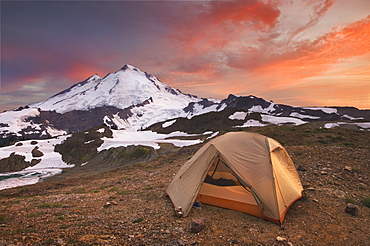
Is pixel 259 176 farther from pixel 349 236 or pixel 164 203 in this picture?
pixel 164 203

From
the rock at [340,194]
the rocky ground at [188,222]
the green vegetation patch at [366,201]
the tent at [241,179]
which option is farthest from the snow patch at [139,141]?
the green vegetation patch at [366,201]

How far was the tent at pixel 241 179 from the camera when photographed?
696cm

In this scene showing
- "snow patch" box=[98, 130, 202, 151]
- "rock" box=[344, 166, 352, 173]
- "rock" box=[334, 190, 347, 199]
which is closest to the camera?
"rock" box=[334, 190, 347, 199]

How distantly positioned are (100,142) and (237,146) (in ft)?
215

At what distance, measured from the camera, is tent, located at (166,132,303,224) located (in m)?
6.96

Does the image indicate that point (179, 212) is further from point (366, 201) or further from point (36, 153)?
point (36, 153)

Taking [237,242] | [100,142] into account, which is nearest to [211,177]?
[237,242]

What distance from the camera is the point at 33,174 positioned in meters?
50.8

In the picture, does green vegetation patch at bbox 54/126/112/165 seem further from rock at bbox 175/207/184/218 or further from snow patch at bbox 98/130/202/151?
rock at bbox 175/207/184/218

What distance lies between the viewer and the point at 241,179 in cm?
730

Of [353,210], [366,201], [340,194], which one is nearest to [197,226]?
[353,210]

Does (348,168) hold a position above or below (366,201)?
above

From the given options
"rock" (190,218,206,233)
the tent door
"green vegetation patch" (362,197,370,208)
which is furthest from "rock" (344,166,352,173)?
"rock" (190,218,206,233)

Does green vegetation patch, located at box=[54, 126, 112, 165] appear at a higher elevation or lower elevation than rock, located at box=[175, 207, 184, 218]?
lower
